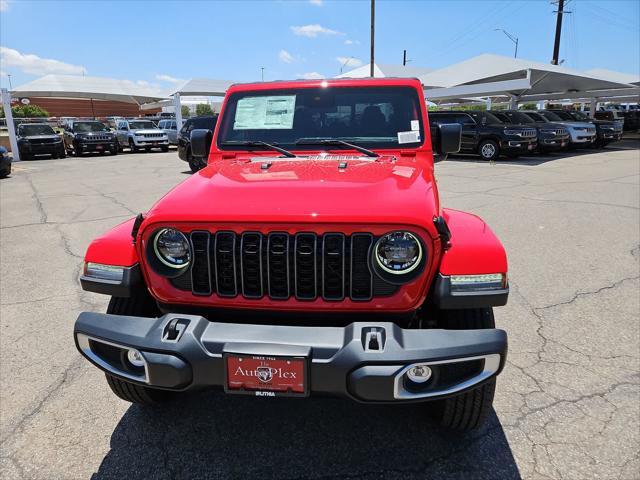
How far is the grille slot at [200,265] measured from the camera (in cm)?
218

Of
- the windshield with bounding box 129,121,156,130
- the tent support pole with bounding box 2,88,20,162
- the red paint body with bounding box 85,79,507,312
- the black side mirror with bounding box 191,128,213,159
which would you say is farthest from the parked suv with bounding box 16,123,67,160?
the red paint body with bounding box 85,79,507,312

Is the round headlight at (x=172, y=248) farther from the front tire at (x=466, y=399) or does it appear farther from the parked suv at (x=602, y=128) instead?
the parked suv at (x=602, y=128)

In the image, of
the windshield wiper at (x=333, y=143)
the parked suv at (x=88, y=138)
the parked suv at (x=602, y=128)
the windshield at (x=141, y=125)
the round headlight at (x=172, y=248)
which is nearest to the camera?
the round headlight at (x=172, y=248)

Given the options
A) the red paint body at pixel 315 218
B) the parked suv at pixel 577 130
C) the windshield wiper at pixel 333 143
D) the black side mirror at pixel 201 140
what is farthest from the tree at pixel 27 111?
the red paint body at pixel 315 218

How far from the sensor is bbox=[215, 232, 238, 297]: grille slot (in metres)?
2.16

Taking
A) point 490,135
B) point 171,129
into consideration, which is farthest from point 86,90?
point 490,135

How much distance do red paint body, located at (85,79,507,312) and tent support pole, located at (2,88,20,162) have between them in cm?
2235

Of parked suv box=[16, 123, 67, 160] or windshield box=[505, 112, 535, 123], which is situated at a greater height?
windshield box=[505, 112, 535, 123]

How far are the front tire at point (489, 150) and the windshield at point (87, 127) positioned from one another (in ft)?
56.8

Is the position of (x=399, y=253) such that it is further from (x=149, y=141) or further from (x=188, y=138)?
(x=149, y=141)

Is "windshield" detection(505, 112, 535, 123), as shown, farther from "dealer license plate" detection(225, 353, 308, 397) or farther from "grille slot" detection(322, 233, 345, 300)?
"dealer license plate" detection(225, 353, 308, 397)

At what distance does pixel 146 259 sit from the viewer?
227cm

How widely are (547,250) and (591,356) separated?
2.75 metres

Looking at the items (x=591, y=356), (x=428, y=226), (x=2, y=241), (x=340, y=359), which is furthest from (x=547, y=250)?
(x=2, y=241)
